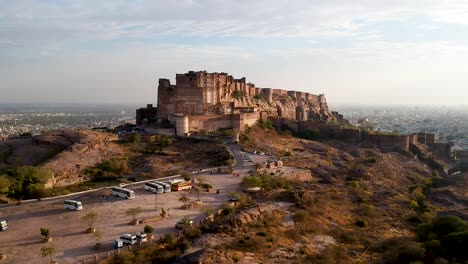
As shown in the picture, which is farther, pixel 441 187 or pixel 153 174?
pixel 441 187

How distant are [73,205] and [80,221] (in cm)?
218

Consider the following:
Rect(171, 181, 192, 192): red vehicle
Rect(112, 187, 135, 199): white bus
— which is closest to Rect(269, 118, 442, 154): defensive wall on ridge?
Rect(171, 181, 192, 192): red vehicle

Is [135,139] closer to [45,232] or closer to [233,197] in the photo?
[233,197]

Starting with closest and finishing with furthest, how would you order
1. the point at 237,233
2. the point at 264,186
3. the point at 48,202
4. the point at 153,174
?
the point at 237,233 → the point at 48,202 → the point at 264,186 → the point at 153,174

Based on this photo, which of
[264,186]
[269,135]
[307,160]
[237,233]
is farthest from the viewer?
[269,135]

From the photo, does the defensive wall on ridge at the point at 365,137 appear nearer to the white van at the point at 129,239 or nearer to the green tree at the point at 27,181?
the green tree at the point at 27,181

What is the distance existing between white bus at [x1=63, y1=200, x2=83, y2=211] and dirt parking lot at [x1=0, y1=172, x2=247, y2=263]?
0.29m

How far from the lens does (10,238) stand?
18.6 meters

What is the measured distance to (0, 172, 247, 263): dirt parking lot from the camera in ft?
56.9

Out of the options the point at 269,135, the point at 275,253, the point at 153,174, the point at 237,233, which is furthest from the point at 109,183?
the point at 269,135

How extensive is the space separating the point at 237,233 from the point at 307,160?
22355mm

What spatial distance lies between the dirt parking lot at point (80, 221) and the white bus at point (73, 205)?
0.29 metres

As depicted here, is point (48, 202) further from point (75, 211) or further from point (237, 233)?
point (237, 233)

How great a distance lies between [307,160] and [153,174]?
15898mm
